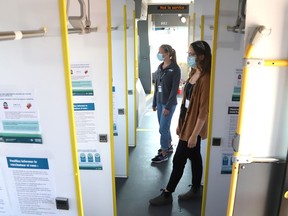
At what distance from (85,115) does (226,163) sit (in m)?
1.35

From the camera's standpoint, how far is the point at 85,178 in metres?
2.51

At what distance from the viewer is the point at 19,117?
1.48 m

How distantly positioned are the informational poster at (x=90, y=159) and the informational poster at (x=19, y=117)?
3.19 ft

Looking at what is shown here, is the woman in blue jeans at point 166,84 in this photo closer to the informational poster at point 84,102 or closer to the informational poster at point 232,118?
the informational poster at point 232,118

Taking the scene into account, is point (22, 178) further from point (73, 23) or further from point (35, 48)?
point (73, 23)

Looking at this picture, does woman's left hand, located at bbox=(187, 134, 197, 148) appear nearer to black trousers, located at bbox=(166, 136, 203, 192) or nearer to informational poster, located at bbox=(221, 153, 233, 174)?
black trousers, located at bbox=(166, 136, 203, 192)

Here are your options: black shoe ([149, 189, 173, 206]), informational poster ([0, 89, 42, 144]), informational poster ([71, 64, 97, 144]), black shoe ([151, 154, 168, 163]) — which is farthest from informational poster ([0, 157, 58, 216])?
black shoe ([151, 154, 168, 163])

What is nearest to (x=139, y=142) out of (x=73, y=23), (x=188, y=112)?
(x=188, y=112)

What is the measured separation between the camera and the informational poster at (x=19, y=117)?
4.72 ft

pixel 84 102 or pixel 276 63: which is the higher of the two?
pixel 276 63

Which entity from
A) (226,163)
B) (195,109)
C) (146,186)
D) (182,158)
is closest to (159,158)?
(146,186)

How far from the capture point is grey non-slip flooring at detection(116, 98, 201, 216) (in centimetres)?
307

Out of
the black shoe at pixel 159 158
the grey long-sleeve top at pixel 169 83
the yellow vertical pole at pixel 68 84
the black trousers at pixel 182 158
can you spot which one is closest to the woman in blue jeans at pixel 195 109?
the black trousers at pixel 182 158

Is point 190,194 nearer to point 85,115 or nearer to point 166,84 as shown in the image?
point 166,84
